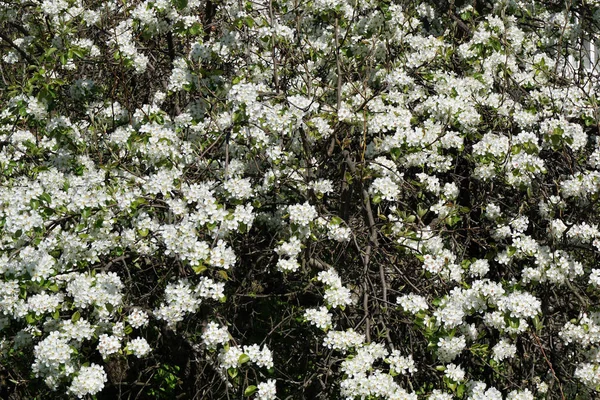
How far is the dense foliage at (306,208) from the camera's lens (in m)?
3.16

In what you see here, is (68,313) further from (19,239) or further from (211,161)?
(211,161)

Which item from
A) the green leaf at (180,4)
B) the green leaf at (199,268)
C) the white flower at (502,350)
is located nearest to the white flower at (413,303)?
the white flower at (502,350)

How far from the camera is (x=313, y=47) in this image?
3.98 meters

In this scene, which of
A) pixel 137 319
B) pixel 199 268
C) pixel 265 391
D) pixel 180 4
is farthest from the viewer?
pixel 180 4

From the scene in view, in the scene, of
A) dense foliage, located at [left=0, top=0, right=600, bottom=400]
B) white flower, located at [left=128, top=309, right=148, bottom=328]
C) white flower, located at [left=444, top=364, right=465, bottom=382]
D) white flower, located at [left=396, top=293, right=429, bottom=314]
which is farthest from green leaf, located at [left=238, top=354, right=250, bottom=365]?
white flower, located at [left=444, top=364, right=465, bottom=382]

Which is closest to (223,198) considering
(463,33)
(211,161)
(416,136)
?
(211,161)

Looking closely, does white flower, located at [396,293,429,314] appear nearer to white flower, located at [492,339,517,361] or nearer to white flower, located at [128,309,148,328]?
white flower, located at [492,339,517,361]

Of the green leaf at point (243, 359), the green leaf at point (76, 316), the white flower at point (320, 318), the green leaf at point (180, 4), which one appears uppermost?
the green leaf at point (180, 4)

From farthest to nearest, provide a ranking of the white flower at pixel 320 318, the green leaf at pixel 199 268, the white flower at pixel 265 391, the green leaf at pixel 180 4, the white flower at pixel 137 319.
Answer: the green leaf at pixel 180 4
the white flower at pixel 137 319
the white flower at pixel 320 318
the white flower at pixel 265 391
the green leaf at pixel 199 268

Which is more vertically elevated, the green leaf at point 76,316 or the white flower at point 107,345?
the green leaf at point 76,316

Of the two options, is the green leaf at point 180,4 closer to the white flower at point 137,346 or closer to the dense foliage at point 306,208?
the dense foliage at point 306,208

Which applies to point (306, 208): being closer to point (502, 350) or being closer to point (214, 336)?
point (214, 336)

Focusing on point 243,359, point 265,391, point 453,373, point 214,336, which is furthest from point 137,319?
point 453,373

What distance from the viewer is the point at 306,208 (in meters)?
3.22
